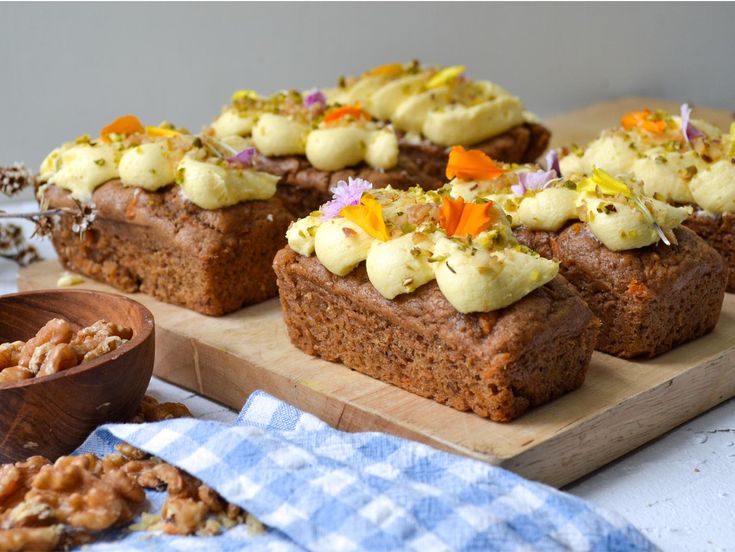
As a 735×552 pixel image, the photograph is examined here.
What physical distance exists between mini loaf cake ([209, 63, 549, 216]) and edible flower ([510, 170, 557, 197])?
2.86ft

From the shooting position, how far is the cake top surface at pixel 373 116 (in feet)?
15.7

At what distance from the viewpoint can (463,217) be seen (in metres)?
3.56

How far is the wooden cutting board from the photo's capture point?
131 inches

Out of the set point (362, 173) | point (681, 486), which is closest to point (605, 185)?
point (681, 486)

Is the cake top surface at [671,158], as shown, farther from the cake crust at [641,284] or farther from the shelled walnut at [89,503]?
the shelled walnut at [89,503]

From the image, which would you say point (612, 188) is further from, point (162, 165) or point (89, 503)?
point (89, 503)

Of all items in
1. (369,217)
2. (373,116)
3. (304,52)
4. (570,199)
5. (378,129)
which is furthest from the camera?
(304,52)

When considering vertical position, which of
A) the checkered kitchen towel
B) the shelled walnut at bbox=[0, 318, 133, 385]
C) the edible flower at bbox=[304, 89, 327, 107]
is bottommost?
the checkered kitchen towel

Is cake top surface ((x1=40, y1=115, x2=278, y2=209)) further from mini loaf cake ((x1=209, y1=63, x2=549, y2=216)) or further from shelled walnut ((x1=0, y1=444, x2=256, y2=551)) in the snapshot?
shelled walnut ((x1=0, y1=444, x2=256, y2=551))

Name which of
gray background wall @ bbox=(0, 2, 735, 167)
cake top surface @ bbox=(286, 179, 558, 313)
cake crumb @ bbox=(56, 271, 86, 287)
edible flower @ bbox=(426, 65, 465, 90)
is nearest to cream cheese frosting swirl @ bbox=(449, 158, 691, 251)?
cake top surface @ bbox=(286, 179, 558, 313)

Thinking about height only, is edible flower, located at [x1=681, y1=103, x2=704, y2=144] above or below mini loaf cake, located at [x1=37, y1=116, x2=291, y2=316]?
above

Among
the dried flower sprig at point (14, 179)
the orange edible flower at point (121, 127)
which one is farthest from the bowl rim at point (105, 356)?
the orange edible flower at point (121, 127)

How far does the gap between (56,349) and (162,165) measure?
1248mm

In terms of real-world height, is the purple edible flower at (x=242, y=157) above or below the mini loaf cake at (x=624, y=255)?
above
